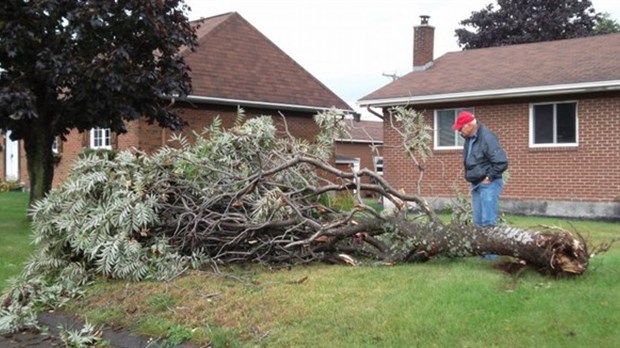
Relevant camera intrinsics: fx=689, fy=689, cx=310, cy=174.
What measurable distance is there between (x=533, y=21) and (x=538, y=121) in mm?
25295

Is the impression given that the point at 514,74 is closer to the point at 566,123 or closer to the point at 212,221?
the point at 566,123

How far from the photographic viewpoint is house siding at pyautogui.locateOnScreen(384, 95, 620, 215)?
15.0 m

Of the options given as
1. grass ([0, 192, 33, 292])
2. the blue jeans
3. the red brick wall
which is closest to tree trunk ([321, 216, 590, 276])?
the blue jeans

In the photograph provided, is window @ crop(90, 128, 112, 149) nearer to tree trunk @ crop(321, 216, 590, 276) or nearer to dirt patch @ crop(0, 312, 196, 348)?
dirt patch @ crop(0, 312, 196, 348)

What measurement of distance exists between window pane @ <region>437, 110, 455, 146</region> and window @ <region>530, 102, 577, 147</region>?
2167 millimetres

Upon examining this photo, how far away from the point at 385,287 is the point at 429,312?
0.99 metres

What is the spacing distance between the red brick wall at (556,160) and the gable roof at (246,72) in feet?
17.6

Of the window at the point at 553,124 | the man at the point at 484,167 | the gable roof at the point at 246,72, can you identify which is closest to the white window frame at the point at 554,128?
the window at the point at 553,124

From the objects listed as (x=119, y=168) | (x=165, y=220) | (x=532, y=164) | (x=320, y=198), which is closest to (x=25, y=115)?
(x=119, y=168)

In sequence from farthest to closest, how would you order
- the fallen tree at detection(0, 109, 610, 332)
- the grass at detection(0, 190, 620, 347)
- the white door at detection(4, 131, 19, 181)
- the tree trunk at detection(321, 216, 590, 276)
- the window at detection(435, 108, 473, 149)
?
the white door at detection(4, 131, 19, 181) → the window at detection(435, 108, 473, 149) → the fallen tree at detection(0, 109, 610, 332) → the tree trunk at detection(321, 216, 590, 276) → the grass at detection(0, 190, 620, 347)

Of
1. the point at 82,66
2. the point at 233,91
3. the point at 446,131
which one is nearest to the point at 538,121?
the point at 446,131

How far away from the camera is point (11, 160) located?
29.8 meters

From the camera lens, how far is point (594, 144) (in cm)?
1520

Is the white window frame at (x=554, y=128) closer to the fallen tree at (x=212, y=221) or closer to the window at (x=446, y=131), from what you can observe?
the window at (x=446, y=131)
